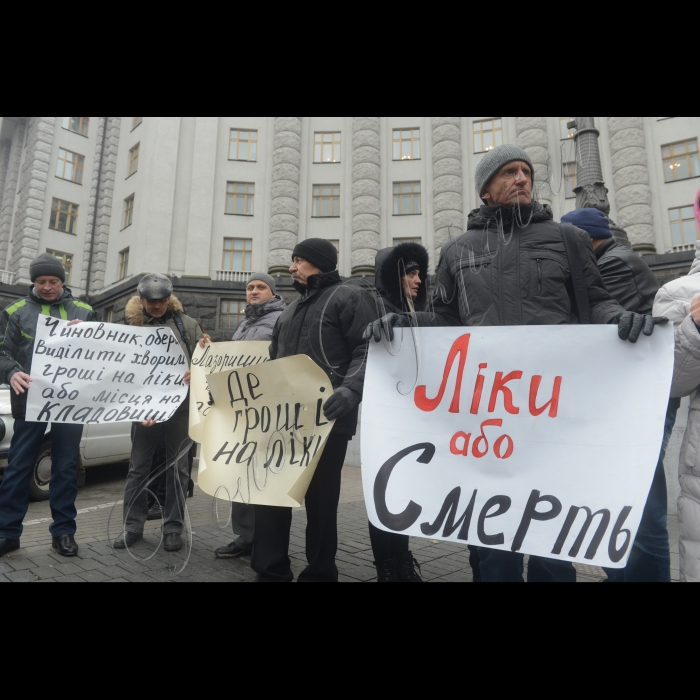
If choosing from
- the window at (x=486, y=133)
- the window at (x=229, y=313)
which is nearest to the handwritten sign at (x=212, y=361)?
the window at (x=229, y=313)

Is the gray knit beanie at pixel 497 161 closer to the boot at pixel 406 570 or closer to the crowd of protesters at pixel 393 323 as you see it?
the crowd of protesters at pixel 393 323

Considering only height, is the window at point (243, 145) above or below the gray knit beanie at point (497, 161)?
above

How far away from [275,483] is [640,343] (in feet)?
5.64

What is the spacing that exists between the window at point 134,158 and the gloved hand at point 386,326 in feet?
88.6

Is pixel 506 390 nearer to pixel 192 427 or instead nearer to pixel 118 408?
pixel 192 427

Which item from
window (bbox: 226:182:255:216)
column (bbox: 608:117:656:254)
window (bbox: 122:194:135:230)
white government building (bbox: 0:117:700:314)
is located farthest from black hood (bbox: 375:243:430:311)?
window (bbox: 122:194:135:230)

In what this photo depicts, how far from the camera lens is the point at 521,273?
85.0 inches

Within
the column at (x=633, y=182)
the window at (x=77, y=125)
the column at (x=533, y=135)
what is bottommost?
the column at (x=633, y=182)

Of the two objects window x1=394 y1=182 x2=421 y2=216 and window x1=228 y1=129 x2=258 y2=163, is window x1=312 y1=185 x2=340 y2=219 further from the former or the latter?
window x1=228 y1=129 x2=258 y2=163

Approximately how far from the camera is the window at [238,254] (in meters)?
25.1

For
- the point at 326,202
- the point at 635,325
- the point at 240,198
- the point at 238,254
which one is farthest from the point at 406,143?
the point at 635,325

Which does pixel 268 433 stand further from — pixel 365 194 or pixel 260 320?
pixel 365 194

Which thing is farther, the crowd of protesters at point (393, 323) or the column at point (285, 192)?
the column at point (285, 192)

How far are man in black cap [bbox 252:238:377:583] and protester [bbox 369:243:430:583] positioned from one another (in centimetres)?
22
